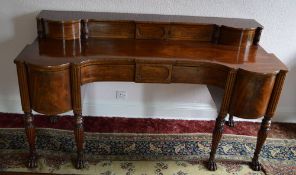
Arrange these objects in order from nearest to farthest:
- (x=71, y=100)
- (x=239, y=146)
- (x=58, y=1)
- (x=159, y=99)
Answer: (x=71, y=100) → (x=58, y=1) → (x=239, y=146) → (x=159, y=99)

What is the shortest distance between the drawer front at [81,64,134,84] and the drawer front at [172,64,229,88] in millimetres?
271

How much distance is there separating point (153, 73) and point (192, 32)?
19.5 inches

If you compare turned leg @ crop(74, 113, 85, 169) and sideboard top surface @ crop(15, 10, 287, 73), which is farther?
turned leg @ crop(74, 113, 85, 169)

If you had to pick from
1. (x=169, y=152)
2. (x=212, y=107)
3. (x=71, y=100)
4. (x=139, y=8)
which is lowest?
(x=169, y=152)

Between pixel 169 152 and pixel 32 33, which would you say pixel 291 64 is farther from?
pixel 32 33

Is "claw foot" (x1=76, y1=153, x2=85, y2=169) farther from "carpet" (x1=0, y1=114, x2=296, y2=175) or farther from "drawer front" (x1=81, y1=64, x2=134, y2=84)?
"drawer front" (x1=81, y1=64, x2=134, y2=84)

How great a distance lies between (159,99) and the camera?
245 cm

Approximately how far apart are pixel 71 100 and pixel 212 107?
126cm

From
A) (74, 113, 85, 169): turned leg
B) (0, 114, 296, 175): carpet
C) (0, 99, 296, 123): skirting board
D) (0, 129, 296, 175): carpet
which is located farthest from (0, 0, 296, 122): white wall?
(74, 113, 85, 169): turned leg

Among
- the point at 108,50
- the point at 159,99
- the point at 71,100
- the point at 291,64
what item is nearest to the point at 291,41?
the point at 291,64

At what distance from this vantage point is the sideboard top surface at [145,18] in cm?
193

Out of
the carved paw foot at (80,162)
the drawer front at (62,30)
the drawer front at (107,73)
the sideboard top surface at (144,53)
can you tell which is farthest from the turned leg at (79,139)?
the drawer front at (62,30)

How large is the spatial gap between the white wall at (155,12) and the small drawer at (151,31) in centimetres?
20

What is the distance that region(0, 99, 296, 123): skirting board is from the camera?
2.43m
